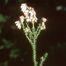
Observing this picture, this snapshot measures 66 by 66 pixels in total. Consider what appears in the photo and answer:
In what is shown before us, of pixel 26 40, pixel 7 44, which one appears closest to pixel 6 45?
pixel 7 44

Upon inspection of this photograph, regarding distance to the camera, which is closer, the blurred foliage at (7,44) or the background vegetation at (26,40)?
the blurred foliage at (7,44)

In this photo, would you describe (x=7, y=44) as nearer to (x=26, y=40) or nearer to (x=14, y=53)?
(x=14, y=53)

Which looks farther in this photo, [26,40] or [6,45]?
[26,40]

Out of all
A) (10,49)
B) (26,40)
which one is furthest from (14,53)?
(26,40)

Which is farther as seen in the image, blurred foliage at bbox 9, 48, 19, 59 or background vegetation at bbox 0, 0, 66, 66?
background vegetation at bbox 0, 0, 66, 66

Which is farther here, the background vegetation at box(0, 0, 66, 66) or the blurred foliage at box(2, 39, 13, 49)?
the background vegetation at box(0, 0, 66, 66)

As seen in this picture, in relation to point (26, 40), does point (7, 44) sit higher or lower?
higher

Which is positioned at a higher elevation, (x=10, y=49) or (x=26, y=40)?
(x=10, y=49)

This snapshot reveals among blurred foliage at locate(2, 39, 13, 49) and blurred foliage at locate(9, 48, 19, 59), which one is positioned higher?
blurred foliage at locate(2, 39, 13, 49)

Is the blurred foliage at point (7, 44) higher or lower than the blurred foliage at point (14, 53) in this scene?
higher

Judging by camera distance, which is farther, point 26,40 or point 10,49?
point 26,40

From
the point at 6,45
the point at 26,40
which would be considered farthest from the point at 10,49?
the point at 26,40

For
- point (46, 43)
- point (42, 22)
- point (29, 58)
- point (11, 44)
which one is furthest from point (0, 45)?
point (42, 22)
